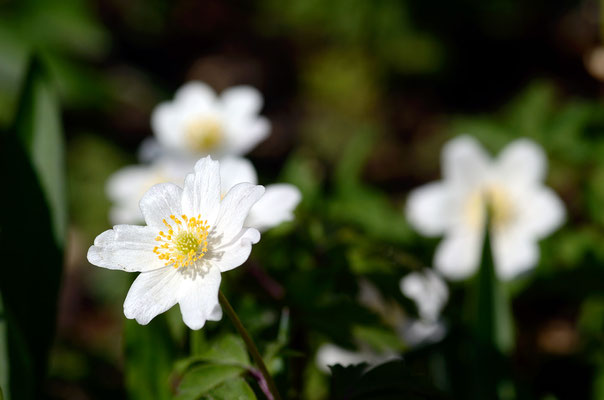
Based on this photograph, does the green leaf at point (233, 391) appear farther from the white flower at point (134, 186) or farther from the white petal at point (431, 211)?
the white petal at point (431, 211)

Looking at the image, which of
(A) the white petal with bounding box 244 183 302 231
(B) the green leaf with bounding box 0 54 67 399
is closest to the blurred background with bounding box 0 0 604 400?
(A) the white petal with bounding box 244 183 302 231

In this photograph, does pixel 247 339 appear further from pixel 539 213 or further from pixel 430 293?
pixel 539 213

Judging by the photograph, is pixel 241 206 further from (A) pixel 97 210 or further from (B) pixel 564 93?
(B) pixel 564 93

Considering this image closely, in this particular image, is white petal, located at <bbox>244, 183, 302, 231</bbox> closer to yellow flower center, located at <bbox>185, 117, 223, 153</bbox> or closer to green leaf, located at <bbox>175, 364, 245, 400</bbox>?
green leaf, located at <bbox>175, 364, 245, 400</bbox>

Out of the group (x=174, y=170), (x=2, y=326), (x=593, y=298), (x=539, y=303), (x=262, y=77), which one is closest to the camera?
(x=2, y=326)

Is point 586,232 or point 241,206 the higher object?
point 586,232

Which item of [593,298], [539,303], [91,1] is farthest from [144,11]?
[593,298]
